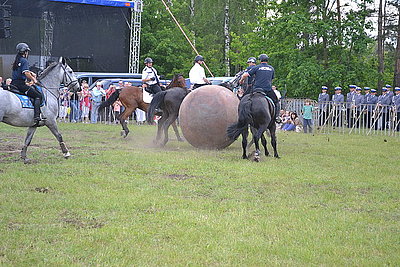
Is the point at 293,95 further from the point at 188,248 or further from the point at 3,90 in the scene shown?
the point at 188,248

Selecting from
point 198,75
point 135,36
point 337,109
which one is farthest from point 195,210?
point 135,36

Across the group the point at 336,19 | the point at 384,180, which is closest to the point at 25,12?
the point at 336,19

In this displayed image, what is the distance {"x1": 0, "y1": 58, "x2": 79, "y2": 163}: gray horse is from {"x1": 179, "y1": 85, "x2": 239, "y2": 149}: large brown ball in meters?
3.00

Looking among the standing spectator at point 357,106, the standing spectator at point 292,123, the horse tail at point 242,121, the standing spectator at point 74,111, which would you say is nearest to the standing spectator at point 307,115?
the standing spectator at point 292,123

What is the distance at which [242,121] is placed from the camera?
557 inches

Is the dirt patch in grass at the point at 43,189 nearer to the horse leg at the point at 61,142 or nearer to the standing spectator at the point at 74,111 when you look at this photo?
the horse leg at the point at 61,142

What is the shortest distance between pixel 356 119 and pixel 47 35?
17289 mm

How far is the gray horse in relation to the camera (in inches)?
496

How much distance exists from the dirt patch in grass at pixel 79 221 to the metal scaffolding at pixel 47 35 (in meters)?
25.8

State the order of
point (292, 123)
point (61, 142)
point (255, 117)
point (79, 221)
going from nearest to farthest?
1. point (79, 221)
2. point (61, 142)
3. point (255, 117)
4. point (292, 123)

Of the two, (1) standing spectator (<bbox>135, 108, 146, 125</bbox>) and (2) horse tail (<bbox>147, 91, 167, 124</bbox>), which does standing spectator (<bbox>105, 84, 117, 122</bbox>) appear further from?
(2) horse tail (<bbox>147, 91, 167, 124</bbox>)

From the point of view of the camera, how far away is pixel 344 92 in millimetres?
33438

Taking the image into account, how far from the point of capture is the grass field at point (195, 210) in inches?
256

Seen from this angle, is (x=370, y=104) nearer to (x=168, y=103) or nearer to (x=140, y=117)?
(x=140, y=117)
